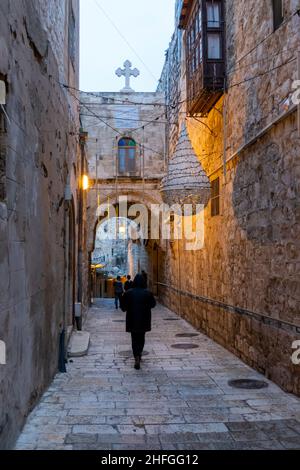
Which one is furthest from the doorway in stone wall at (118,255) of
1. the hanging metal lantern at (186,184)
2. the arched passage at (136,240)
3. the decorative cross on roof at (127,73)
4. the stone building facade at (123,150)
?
the hanging metal lantern at (186,184)

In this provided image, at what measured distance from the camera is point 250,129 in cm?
770

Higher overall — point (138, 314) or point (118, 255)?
point (118, 255)

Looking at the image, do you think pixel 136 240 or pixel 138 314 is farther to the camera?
pixel 136 240

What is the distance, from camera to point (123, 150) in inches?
778

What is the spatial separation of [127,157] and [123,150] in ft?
1.14

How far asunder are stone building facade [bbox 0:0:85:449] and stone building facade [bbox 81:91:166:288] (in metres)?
11.9

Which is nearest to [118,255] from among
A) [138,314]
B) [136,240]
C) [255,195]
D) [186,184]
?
[136,240]

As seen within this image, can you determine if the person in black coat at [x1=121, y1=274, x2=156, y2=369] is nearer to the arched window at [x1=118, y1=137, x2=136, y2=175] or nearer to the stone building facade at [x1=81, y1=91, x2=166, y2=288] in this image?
the stone building facade at [x1=81, y1=91, x2=166, y2=288]

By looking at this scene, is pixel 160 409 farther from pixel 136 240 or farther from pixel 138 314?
pixel 136 240

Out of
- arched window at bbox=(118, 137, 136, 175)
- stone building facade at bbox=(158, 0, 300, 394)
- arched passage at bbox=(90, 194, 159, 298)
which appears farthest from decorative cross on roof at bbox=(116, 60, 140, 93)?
stone building facade at bbox=(158, 0, 300, 394)

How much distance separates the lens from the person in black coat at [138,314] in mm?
7672

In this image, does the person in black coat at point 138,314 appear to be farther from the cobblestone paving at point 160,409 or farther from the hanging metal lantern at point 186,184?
the hanging metal lantern at point 186,184

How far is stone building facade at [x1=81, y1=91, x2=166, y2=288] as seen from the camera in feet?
64.0
